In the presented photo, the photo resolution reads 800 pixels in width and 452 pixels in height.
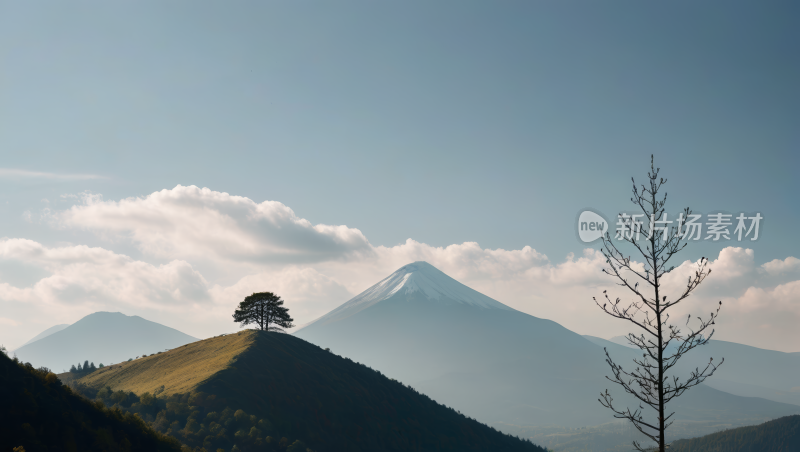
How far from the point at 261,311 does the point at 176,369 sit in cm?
2053

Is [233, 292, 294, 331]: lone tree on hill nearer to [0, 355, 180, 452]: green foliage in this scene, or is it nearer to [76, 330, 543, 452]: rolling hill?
[76, 330, 543, 452]: rolling hill

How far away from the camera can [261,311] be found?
79.1m

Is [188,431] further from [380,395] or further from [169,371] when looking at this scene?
[380,395]

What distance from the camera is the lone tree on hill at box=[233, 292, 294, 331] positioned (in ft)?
258

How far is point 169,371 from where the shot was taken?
5928 centimetres

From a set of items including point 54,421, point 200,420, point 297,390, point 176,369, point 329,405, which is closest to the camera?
point 54,421

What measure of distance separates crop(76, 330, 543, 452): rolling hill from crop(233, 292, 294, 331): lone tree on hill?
346 cm

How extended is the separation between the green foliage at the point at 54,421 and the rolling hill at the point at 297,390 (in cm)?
1706

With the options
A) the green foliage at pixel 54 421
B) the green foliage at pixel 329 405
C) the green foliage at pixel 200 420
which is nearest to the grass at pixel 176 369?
the green foliage at pixel 329 405

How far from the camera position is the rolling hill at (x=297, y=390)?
52531 millimetres

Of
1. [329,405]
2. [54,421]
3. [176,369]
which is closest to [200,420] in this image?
[176,369]

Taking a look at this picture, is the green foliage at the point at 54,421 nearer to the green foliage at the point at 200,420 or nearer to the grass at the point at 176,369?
the green foliage at the point at 200,420

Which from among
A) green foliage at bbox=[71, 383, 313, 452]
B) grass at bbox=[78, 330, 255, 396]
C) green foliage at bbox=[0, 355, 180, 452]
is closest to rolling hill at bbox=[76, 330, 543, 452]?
grass at bbox=[78, 330, 255, 396]

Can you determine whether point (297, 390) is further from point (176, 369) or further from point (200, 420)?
point (200, 420)
